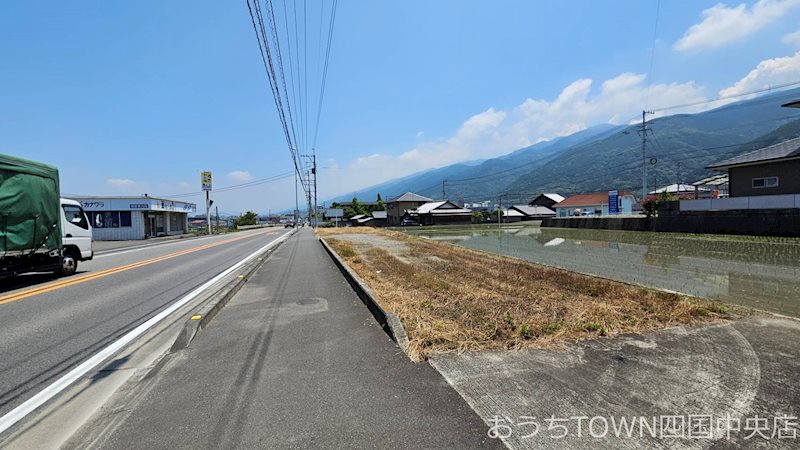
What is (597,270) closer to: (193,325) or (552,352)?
(552,352)

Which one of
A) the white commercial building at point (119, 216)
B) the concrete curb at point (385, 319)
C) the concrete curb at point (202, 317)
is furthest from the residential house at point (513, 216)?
the concrete curb at point (202, 317)

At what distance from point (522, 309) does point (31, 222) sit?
38.2ft

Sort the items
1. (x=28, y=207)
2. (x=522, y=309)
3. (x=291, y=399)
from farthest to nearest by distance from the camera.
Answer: (x=28, y=207) → (x=522, y=309) → (x=291, y=399)

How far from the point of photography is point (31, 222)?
952cm

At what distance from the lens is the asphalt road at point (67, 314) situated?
4.19 meters

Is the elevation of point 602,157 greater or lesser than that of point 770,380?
greater

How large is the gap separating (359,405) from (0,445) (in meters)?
2.61

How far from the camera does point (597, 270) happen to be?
11141 mm

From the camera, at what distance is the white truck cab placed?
11414 mm

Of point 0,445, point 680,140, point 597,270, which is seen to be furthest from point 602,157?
point 0,445

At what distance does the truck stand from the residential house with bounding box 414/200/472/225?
221 feet

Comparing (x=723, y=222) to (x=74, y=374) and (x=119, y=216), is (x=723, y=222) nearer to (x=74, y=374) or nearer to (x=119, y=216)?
(x=74, y=374)

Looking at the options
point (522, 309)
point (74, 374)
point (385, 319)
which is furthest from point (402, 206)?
point (74, 374)

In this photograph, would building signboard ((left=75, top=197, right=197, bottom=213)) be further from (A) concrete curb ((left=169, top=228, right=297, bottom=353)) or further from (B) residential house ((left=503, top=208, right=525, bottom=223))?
(B) residential house ((left=503, top=208, right=525, bottom=223))
